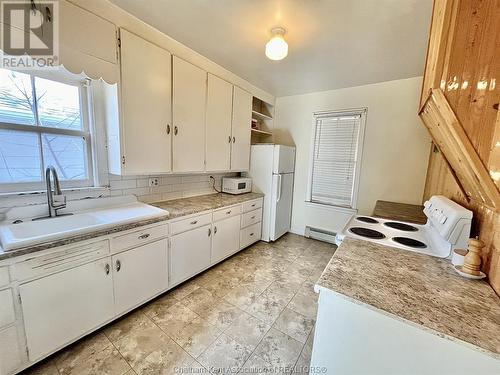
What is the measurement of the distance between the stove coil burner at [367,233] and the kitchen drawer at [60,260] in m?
1.89

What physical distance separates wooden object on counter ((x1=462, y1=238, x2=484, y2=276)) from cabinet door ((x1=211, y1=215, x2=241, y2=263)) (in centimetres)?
213

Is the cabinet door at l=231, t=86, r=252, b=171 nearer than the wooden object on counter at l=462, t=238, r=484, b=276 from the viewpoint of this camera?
No

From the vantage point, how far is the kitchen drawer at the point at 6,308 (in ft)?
3.78

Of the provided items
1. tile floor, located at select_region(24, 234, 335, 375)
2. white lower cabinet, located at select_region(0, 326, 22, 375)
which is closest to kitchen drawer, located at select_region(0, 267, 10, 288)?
white lower cabinet, located at select_region(0, 326, 22, 375)

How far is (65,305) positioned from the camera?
54.6 inches

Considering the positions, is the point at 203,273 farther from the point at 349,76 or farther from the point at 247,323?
the point at 349,76

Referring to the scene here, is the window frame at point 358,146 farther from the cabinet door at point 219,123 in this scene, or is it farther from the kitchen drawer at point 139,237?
the kitchen drawer at point 139,237

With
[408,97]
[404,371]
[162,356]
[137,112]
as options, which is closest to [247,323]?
[162,356]

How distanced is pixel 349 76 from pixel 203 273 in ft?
10.4

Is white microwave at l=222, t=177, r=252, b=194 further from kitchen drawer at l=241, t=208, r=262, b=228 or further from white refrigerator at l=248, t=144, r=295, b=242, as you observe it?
kitchen drawer at l=241, t=208, r=262, b=228

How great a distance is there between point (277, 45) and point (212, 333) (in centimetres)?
247

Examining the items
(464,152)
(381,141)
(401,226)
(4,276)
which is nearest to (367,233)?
(401,226)

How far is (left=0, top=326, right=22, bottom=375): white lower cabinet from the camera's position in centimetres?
117

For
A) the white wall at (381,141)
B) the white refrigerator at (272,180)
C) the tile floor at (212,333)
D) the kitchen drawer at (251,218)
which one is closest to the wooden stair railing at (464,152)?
the tile floor at (212,333)
